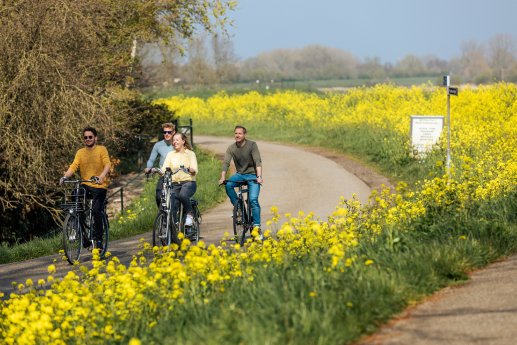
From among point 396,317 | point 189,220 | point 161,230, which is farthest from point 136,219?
point 396,317

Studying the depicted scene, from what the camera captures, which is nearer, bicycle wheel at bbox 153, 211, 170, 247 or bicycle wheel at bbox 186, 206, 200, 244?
bicycle wheel at bbox 153, 211, 170, 247

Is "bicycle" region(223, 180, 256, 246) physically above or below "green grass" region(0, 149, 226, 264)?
above

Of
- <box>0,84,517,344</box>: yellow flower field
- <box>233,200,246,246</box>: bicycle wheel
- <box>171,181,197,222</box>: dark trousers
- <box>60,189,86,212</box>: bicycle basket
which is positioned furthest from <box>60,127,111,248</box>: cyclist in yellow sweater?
<box>233,200,246,246</box>: bicycle wheel

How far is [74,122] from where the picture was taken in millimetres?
21250

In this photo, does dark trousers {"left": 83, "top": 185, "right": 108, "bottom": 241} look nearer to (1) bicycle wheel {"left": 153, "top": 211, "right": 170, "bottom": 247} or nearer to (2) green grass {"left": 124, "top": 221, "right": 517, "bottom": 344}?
(1) bicycle wheel {"left": 153, "top": 211, "right": 170, "bottom": 247}

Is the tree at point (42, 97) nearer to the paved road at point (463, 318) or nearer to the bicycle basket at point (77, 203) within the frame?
the bicycle basket at point (77, 203)

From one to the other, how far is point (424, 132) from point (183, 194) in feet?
46.1

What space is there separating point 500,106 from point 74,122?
16.9m

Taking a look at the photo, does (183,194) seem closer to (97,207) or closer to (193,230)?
(193,230)

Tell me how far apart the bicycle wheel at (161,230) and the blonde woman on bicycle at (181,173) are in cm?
25

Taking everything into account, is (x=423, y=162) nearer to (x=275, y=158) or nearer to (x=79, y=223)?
(x=275, y=158)

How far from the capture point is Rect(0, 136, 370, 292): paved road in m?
14.7

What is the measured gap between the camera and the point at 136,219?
63.4ft

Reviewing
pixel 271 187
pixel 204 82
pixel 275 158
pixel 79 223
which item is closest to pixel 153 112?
pixel 275 158
